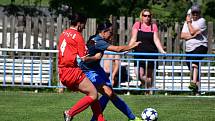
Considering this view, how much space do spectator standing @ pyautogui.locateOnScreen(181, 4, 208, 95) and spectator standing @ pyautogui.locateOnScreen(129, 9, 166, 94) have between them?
776 millimetres

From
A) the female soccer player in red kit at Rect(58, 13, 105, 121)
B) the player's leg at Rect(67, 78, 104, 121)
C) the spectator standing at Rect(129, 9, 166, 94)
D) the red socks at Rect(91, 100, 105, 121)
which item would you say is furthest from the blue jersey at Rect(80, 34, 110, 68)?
the spectator standing at Rect(129, 9, 166, 94)

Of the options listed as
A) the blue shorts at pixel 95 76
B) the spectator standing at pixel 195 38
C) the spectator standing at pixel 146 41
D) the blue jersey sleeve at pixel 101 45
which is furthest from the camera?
the spectator standing at pixel 195 38

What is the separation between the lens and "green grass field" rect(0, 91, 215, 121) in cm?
1084

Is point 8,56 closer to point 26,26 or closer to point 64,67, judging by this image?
point 26,26

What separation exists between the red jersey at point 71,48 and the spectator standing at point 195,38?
19.0 feet

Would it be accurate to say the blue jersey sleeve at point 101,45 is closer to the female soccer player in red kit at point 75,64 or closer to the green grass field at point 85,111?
the female soccer player in red kit at point 75,64

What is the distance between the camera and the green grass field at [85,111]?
1084 cm

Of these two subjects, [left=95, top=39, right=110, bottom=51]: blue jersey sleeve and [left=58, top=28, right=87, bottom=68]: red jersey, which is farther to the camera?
[left=95, top=39, right=110, bottom=51]: blue jersey sleeve

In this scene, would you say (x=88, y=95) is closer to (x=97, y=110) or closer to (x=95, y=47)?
(x=97, y=110)

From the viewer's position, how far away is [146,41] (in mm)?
14844

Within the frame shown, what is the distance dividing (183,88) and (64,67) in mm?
6383

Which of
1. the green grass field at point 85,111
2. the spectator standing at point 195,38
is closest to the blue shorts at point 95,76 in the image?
the green grass field at point 85,111

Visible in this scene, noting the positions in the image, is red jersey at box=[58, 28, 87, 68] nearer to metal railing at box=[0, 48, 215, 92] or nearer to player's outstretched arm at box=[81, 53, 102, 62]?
player's outstretched arm at box=[81, 53, 102, 62]

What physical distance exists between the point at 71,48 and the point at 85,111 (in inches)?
102
